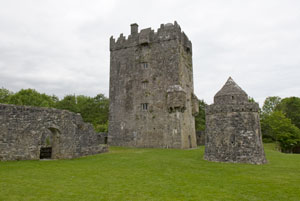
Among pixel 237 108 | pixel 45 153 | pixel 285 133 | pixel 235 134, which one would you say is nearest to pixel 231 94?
pixel 237 108

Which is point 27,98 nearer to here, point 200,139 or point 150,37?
point 150,37

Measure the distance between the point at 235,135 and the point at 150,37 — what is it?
65.1 ft

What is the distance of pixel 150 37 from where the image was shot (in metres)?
30.2

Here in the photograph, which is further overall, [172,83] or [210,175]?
[172,83]

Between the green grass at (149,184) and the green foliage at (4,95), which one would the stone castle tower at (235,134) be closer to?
the green grass at (149,184)

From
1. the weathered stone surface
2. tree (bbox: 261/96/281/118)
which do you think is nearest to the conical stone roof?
the weathered stone surface

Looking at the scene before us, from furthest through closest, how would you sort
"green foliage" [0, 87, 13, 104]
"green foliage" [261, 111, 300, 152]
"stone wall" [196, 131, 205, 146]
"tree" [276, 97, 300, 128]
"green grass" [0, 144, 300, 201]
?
1. "green foliage" [0, 87, 13, 104]
2. "tree" [276, 97, 300, 128]
3. "stone wall" [196, 131, 205, 146]
4. "green foliage" [261, 111, 300, 152]
5. "green grass" [0, 144, 300, 201]

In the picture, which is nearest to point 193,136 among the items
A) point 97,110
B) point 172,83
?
point 172,83

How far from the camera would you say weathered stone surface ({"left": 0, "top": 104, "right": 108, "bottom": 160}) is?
574 inches

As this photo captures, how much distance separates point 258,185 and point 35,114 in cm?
1511

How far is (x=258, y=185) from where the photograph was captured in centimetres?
910

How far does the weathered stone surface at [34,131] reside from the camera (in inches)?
574

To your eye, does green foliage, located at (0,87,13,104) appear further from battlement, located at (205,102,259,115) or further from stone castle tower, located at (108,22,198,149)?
battlement, located at (205,102,259,115)

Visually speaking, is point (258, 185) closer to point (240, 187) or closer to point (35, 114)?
point (240, 187)
